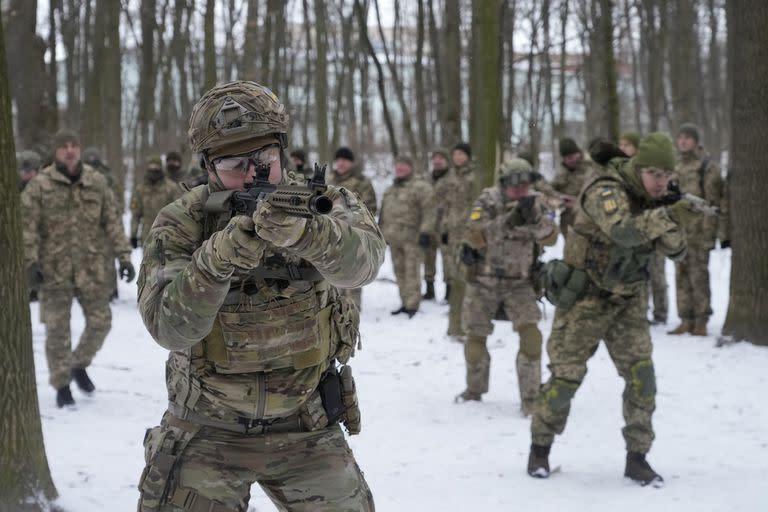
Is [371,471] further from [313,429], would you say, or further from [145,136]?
[145,136]

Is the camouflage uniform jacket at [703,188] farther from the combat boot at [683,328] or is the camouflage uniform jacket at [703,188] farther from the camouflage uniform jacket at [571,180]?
the camouflage uniform jacket at [571,180]

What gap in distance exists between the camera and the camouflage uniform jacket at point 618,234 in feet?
15.2

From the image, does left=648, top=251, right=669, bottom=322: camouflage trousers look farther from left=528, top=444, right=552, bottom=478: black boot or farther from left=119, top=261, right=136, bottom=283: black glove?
left=119, top=261, right=136, bottom=283: black glove

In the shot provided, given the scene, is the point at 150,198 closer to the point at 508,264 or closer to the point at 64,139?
the point at 64,139

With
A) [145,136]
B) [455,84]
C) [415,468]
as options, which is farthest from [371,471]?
[145,136]

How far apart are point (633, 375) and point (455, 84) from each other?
393 inches

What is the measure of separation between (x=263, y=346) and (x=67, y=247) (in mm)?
4830

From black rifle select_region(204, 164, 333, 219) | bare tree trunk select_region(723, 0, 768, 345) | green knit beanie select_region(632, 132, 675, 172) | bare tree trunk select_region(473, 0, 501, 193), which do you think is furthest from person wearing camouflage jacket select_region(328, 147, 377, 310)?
black rifle select_region(204, 164, 333, 219)

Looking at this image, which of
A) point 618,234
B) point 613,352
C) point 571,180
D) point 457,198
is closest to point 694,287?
point 571,180

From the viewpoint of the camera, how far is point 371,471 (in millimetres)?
5465

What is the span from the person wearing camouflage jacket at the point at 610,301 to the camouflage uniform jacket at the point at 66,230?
3.62m

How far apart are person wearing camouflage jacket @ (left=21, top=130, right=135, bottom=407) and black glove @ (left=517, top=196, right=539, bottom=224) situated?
300 centimetres

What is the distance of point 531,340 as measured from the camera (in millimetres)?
6688

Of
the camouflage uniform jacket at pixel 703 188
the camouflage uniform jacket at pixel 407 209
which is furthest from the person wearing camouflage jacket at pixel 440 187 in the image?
the camouflage uniform jacket at pixel 703 188
